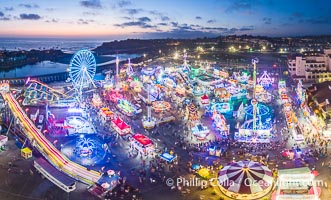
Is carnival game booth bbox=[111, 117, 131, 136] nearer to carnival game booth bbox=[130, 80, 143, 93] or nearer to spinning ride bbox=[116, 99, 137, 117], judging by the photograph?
spinning ride bbox=[116, 99, 137, 117]

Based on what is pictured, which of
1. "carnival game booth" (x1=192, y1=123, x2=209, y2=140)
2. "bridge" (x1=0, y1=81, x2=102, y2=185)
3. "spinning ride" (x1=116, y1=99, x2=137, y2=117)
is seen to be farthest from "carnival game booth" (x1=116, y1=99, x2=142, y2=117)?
"bridge" (x1=0, y1=81, x2=102, y2=185)

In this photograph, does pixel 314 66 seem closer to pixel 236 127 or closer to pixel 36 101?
pixel 236 127

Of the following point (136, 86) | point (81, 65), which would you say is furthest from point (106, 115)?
point (136, 86)

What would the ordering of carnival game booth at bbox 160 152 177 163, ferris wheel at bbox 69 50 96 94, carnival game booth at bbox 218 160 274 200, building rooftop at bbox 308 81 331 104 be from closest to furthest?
carnival game booth at bbox 218 160 274 200, carnival game booth at bbox 160 152 177 163, building rooftop at bbox 308 81 331 104, ferris wheel at bbox 69 50 96 94

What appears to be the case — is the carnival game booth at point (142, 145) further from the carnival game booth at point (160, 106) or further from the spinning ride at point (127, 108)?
the carnival game booth at point (160, 106)

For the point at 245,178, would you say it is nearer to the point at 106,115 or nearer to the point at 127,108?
the point at 106,115

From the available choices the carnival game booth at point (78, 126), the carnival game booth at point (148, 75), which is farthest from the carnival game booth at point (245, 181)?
the carnival game booth at point (148, 75)
